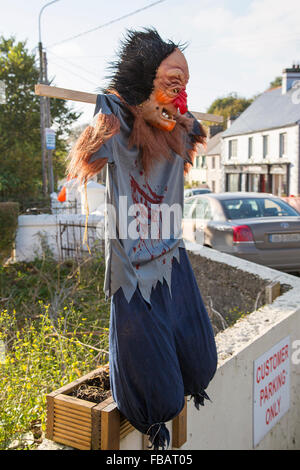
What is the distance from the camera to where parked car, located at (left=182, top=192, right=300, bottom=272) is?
6223 mm

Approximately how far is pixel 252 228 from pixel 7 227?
4.19 meters

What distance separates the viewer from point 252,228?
619 centimetres

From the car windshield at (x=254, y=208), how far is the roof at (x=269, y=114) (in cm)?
1884

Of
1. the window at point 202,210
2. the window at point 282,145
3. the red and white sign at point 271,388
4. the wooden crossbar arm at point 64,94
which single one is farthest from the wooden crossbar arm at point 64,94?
the window at point 282,145

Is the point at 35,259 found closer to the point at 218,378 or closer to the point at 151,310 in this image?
the point at 218,378

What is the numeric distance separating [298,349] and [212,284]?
5.62ft

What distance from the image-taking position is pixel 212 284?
5184 mm

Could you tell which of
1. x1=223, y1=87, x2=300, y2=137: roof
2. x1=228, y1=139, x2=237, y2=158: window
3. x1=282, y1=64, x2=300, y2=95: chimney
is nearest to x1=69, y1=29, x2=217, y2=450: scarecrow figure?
x1=223, y1=87, x2=300, y2=137: roof

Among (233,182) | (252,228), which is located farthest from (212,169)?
(252,228)

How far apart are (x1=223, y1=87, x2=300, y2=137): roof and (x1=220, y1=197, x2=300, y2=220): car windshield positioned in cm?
1884

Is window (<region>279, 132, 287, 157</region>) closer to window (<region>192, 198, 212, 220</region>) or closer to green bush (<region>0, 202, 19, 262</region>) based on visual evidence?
window (<region>192, 198, 212, 220</region>)

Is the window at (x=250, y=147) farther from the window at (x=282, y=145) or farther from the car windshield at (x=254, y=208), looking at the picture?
the car windshield at (x=254, y=208)

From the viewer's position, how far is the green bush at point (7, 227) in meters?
7.77

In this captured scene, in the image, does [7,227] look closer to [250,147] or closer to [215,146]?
[250,147]
